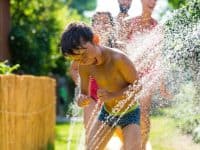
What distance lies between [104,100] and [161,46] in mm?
1642

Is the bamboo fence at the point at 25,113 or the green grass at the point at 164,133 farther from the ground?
the bamboo fence at the point at 25,113

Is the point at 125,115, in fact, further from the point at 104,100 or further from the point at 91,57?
the point at 91,57

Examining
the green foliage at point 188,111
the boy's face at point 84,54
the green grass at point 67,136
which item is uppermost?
the boy's face at point 84,54

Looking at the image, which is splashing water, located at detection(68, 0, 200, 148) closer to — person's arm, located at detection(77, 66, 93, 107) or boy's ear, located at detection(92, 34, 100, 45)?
person's arm, located at detection(77, 66, 93, 107)

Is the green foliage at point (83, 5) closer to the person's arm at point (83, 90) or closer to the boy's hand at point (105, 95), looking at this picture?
the person's arm at point (83, 90)

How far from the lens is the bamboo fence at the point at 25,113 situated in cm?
627

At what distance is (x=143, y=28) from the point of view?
5.70 metres

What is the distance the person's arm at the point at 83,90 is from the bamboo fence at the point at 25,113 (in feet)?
4.78

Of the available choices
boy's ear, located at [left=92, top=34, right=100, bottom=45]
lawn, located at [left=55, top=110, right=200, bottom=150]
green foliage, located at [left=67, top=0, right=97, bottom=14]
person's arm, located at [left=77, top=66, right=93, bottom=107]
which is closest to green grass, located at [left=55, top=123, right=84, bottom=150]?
lawn, located at [left=55, top=110, right=200, bottom=150]

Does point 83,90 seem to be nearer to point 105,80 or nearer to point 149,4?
point 105,80

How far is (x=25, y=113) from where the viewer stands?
6.84m

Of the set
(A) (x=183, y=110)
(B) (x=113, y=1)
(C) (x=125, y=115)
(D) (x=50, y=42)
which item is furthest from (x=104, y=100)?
(D) (x=50, y=42)

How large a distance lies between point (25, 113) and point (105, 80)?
2.38 meters

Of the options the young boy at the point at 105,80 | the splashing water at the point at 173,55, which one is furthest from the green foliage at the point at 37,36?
the young boy at the point at 105,80
